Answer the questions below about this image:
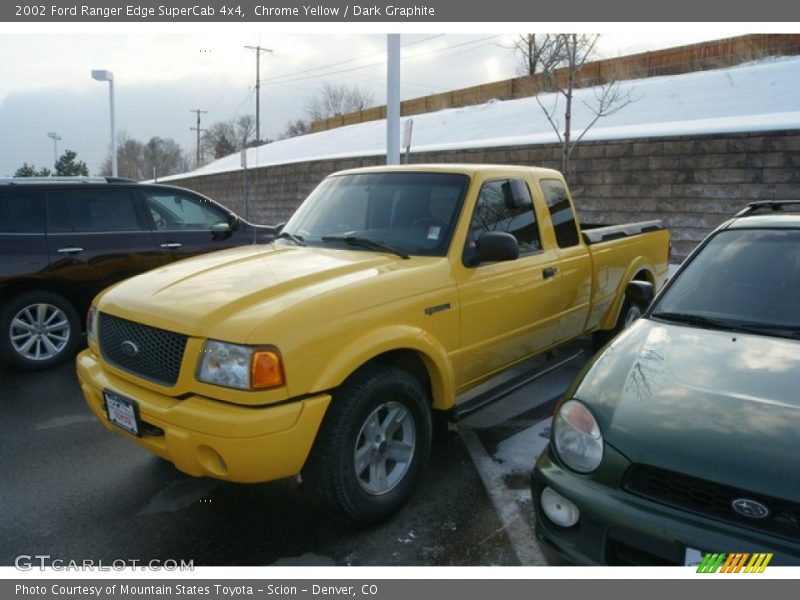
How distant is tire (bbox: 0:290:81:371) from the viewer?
550cm

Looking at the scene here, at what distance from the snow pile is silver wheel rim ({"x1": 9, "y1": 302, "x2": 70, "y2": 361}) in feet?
31.0

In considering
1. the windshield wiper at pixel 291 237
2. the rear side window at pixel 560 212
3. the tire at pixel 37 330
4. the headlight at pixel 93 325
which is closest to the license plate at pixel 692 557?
the rear side window at pixel 560 212

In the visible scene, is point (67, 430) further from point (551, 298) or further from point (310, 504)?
point (551, 298)

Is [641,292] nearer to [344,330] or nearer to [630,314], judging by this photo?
[344,330]

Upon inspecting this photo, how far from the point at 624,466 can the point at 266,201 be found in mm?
20167

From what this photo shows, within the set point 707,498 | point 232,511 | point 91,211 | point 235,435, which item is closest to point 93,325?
point 232,511

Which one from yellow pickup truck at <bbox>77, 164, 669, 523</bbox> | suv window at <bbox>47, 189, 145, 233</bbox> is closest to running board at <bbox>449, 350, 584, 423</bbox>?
yellow pickup truck at <bbox>77, 164, 669, 523</bbox>

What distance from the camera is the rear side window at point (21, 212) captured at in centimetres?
558

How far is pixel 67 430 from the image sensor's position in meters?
4.34

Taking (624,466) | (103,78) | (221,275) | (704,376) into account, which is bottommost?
(624,466)

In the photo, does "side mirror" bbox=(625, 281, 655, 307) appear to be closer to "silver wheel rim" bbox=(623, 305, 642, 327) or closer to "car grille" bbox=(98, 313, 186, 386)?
"silver wheel rim" bbox=(623, 305, 642, 327)

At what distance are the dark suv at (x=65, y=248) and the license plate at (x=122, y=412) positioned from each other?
128 inches

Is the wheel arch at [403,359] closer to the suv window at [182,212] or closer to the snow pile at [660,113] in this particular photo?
the suv window at [182,212]

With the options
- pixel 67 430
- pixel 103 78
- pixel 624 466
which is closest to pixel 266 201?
pixel 103 78
